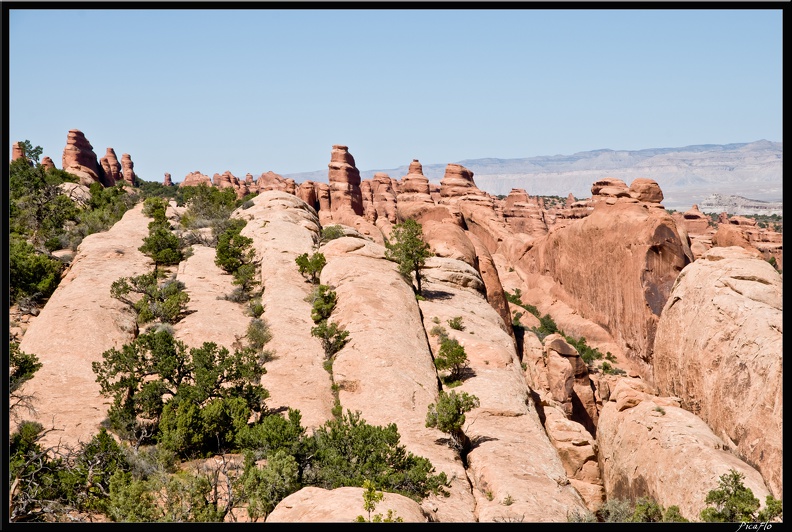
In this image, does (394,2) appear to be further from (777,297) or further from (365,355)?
(777,297)

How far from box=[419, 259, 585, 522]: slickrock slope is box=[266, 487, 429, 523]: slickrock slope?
6.24 metres

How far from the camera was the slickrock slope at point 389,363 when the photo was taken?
26.1 m

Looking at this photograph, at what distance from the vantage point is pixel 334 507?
50.4 feet

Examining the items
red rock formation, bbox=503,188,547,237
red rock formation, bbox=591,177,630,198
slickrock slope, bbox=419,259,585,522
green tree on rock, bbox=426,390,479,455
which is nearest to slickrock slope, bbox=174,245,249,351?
slickrock slope, bbox=419,259,585,522

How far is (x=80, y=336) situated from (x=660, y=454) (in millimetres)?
30814

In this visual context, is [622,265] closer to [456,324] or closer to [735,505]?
[456,324]

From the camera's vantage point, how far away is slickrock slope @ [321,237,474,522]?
26.1 meters

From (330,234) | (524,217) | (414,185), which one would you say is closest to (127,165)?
→ (414,185)

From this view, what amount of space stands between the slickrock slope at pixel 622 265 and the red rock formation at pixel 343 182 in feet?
173

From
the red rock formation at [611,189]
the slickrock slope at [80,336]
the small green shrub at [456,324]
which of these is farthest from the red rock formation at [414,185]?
the small green shrub at [456,324]

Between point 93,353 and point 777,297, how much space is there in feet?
121

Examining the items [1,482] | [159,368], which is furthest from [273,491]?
[159,368]

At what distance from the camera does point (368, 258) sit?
46.4 metres

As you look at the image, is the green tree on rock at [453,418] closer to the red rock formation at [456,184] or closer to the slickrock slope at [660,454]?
the slickrock slope at [660,454]
